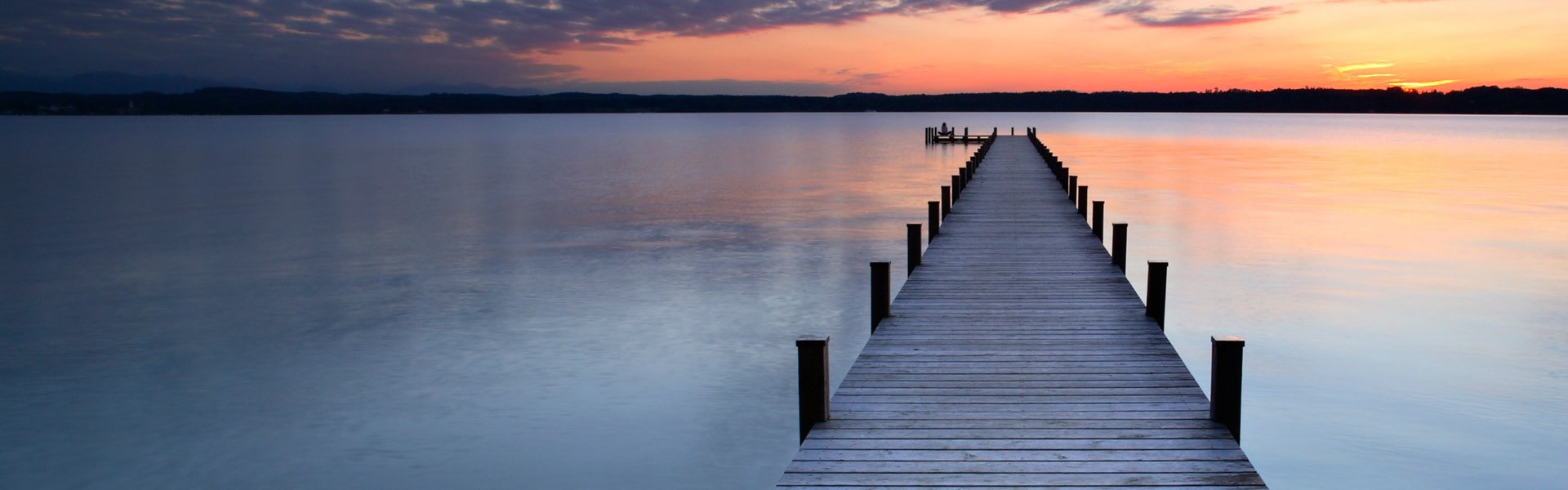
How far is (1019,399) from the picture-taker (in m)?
6.16

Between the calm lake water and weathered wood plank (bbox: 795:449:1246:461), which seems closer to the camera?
weathered wood plank (bbox: 795:449:1246:461)

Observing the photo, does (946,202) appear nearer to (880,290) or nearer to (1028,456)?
(880,290)

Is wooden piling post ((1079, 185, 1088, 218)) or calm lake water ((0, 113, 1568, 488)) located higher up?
wooden piling post ((1079, 185, 1088, 218))

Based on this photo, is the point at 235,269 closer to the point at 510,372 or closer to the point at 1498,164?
the point at 510,372

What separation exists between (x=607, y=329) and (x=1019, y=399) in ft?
22.0

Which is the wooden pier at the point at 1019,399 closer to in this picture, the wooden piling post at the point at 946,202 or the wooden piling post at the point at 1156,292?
the wooden piling post at the point at 1156,292

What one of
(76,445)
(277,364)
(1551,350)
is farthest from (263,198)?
(1551,350)

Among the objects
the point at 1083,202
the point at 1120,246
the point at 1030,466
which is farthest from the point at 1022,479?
the point at 1083,202

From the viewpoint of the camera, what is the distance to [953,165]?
4094 centimetres

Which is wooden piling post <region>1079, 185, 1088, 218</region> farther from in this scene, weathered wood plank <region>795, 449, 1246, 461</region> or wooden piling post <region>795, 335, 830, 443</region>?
wooden piling post <region>795, 335, 830, 443</region>

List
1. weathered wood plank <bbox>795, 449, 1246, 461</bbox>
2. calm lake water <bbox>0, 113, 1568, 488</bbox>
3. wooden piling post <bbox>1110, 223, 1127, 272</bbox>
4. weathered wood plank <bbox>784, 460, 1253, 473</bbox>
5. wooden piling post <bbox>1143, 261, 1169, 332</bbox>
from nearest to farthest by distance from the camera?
weathered wood plank <bbox>784, 460, 1253, 473</bbox> → weathered wood plank <bbox>795, 449, 1246, 461</bbox> → calm lake water <bbox>0, 113, 1568, 488</bbox> → wooden piling post <bbox>1143, 261, 1169, 332</bbox> → wooden piling post <bbox>1110, 223, 1127, 272</bbox>

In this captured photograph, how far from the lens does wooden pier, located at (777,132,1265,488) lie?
5.02 meters

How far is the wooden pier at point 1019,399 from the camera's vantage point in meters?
5.02

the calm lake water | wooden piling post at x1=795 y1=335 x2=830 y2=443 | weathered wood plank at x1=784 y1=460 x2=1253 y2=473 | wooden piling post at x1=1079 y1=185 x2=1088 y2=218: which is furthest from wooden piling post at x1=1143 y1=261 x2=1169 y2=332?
wooden piling post at x1=1079 y1=185 x2=1088 y2=218
